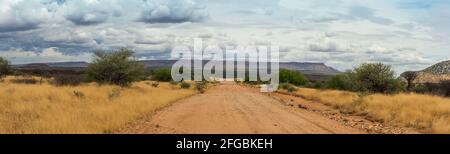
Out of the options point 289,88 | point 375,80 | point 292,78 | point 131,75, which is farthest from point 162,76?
point 375,80

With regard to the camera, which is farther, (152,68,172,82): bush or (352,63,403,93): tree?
(152,68,172,82): bush

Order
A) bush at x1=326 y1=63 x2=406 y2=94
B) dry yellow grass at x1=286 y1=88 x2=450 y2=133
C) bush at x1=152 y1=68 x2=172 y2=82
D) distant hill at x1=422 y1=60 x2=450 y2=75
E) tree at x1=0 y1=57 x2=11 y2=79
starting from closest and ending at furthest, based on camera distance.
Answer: dry yellow grass at x1=286 y1=88 x2=450 y2=133
bush at x1=326 y1=63 x2=406 y2=94
tree at x1=0 y1=57 x2=11 y2=79
bush at x1=152 y1=68 x2=172 y2=82
distant hill at x1=422 y1=60 x2=450 y2=75

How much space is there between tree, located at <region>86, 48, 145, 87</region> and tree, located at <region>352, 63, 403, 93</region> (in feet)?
61.2

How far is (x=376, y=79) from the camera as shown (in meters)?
43.2

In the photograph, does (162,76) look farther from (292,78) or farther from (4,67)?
(4,67)

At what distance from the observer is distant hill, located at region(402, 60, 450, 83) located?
126 m

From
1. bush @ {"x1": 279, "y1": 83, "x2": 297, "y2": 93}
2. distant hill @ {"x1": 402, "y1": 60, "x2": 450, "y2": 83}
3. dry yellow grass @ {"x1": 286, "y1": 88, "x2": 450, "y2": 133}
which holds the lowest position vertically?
distant hill @ {"x1": 402, "y1": 60, "x2": 450, "y2": 83}

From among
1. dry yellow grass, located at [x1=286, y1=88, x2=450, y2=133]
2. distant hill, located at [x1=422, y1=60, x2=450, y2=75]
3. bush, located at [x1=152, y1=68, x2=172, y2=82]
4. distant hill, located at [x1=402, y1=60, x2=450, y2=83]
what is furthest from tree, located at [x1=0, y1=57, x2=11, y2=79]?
distant hill, located at [x1=422, y1=60, x2=450, y2=75]

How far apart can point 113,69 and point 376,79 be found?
70.5 feet

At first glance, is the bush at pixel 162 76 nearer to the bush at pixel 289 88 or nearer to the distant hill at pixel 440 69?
the bush at pixel 289 88

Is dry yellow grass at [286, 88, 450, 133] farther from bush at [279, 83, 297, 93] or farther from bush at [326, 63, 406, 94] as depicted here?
bush at [279, 83, 297, 93]

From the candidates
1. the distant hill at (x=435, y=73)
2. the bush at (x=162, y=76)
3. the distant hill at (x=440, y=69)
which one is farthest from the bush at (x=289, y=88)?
the distant hill at (x=440, y=69)

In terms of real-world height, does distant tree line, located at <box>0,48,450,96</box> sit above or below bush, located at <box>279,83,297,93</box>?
above
